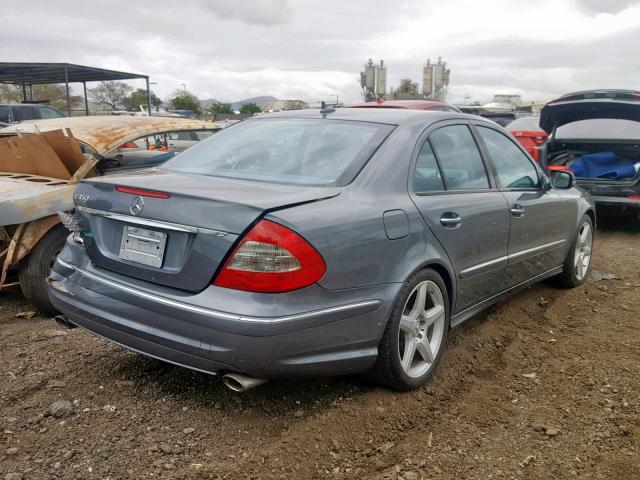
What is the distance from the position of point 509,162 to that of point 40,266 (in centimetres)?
346

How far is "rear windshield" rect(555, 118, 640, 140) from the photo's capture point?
7.89 metres

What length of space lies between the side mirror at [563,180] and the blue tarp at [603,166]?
3.38 metres

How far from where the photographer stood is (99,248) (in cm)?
296

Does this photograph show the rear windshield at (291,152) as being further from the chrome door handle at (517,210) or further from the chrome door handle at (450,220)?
the chrome door handle at (517,210)

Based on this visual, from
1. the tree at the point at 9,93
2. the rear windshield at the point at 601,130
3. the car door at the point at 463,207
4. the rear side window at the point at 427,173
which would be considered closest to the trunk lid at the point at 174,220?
the rear side window at the point at 427,173

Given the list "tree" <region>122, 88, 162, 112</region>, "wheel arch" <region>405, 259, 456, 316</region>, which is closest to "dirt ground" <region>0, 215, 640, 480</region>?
"wheel arch" <region>405, 259, 456, 316</region>

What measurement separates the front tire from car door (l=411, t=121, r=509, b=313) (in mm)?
228

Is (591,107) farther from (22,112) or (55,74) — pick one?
(55,74)

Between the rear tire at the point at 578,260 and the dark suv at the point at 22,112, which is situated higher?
the dark suv at the point at 22,112

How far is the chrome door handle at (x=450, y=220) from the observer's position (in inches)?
127

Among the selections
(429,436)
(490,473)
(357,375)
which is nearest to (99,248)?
(357,375)

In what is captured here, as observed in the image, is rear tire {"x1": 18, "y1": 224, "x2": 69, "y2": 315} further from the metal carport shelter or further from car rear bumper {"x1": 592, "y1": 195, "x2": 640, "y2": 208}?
the metal carport shelter

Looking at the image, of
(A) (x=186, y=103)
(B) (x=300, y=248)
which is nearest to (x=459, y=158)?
(B) (x=300, y=248)

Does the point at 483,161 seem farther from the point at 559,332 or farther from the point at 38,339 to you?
the point at 38,339
